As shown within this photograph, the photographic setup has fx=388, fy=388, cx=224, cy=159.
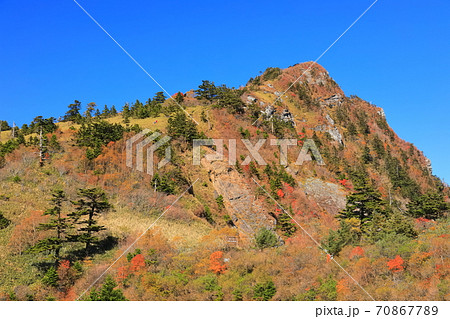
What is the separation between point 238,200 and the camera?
1978 inches

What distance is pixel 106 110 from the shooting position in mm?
84312

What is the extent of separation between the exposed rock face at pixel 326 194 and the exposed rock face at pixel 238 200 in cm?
1426

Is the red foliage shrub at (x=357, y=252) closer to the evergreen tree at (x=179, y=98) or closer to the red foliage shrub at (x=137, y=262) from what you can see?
the red foliage shrub at (x=137, y=262)

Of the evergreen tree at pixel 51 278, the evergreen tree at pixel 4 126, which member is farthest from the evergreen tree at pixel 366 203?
the evergreen tree at pixel 4 126

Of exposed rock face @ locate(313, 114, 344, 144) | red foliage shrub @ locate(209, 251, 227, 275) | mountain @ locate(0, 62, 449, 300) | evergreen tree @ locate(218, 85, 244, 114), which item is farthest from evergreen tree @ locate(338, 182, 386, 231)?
exposed rock face @ locate(313, 114, 344, 144)

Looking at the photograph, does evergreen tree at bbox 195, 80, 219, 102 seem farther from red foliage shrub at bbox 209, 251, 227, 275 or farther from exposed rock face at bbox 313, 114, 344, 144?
red foliage shrub at bbox 209, 251, 227, 275

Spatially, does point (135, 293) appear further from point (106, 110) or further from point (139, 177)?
point (106, 110)
